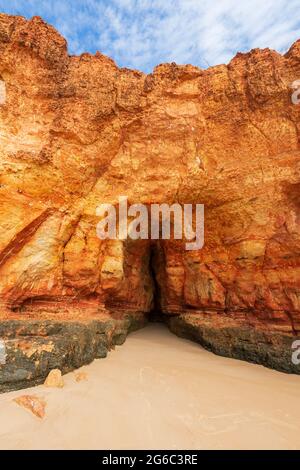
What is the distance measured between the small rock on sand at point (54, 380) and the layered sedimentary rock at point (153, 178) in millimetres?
1043

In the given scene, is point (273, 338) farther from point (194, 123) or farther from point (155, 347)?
point (194, 123)

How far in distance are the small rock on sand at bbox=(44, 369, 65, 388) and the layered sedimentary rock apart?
1.04 meters

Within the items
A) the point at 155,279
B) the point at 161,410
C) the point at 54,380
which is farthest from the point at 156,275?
the point at 161,410

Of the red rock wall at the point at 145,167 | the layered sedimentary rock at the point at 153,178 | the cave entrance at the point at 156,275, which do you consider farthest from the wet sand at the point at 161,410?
the cave entrance at the point at 156,275

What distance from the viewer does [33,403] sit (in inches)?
108

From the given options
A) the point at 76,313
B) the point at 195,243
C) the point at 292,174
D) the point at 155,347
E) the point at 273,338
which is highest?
the point at 292,174

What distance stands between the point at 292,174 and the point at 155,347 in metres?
4.51

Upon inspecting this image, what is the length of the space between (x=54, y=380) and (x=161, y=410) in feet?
4.48

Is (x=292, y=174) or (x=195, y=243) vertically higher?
(x=292, y=174)

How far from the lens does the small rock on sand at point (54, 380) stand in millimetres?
3326

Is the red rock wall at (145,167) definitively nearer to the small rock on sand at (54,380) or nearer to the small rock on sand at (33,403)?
the small rock on sand at (54,380)

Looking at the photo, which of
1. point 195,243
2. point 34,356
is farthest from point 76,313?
point 195,243

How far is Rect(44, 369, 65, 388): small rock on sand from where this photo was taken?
131 inches

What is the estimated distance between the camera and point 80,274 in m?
5.23
